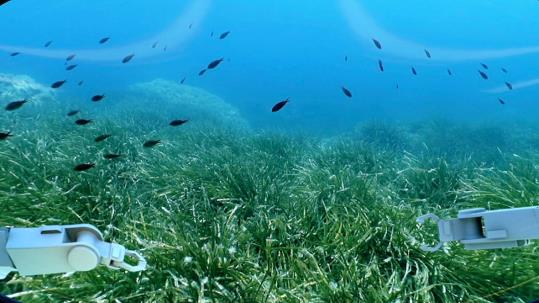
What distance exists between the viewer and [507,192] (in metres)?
3.52

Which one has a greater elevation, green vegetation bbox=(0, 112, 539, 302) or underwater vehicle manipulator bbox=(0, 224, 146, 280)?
green vegetation bbox=(0, 112, 539, 302)

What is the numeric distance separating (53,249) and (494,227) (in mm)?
1150

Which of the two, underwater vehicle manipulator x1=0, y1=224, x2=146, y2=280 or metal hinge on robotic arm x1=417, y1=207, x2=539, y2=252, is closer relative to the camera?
underwater vehicle manipulator x1=0, y1=224, x2=146, y2=280

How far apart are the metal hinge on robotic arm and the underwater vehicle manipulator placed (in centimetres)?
100

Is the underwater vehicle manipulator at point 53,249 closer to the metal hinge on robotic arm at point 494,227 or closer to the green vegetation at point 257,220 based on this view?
the metal hinge on robotic arm at point 494,227

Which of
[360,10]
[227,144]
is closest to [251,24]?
[360,10]

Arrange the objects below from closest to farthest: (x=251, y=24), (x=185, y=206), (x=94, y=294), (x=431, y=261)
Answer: (x=94, y=294) → (x=431, y=261) → (x=185, y=206) → (x=251, y=24)

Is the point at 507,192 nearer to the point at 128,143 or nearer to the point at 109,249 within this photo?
the point at 109,249

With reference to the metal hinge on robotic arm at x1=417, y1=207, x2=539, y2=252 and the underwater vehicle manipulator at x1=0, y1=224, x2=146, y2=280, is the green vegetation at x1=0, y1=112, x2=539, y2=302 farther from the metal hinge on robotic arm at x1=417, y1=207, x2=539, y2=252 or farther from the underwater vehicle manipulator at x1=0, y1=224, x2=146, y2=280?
the underwater vehicle manipulator at x1=0, y1=224, x2=146, y2=280

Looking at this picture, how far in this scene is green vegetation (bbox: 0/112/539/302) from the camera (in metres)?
2.24

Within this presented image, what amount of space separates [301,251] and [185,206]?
4.87 feet

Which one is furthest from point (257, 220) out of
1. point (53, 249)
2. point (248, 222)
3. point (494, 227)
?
point (53, 249)

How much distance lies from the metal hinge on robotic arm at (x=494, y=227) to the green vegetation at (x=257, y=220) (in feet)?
3.34

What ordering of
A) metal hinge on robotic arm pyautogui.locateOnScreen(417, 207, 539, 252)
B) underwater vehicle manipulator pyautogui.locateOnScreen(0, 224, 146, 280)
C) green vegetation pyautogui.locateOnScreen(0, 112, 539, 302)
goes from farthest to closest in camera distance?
green vegetation pyautogui.locateOnScreen(0, 112, 539, 302) → metal hinge on robotic arm pyautogui.locateOnScreen(417, 207, 539, 252) → underwater vehicle manipulator pyautogui.locateOnScreen(0, 224, 146, 280)
